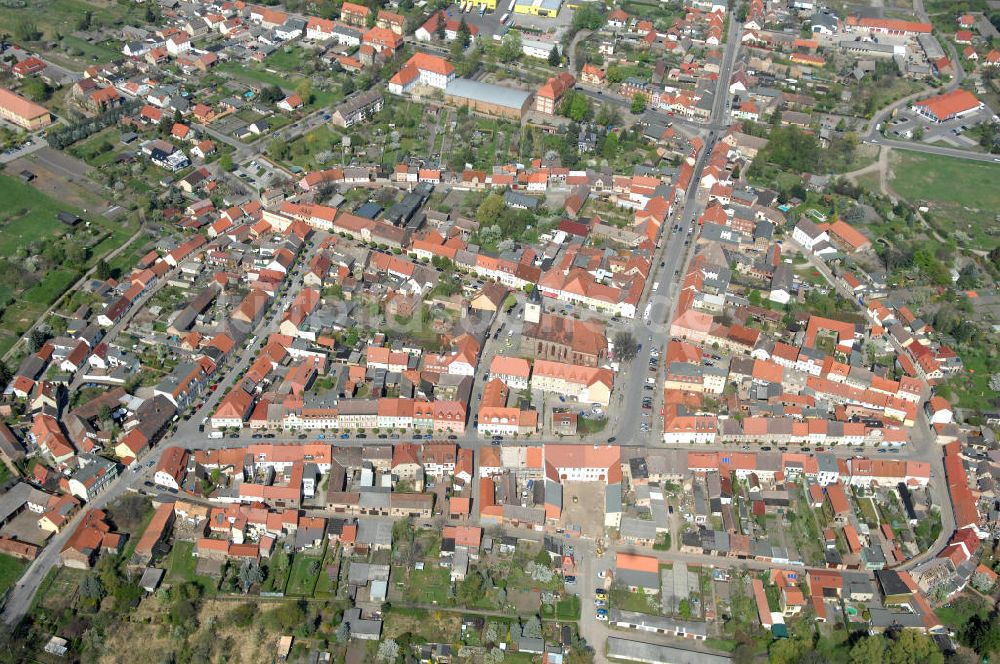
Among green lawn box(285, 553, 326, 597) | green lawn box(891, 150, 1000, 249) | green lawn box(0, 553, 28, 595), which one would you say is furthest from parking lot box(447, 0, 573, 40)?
green lawn box(0, 553, 28, 595)

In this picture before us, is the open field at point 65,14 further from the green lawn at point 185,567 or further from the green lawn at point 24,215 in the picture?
the green lawn at point 185,567

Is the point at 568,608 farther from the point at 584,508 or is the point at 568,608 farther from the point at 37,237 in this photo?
the point at 37,237

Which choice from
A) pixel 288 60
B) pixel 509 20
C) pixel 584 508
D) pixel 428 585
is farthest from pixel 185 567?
pixel 509 20

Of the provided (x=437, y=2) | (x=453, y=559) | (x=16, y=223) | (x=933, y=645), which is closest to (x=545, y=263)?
(x=453, y=559)

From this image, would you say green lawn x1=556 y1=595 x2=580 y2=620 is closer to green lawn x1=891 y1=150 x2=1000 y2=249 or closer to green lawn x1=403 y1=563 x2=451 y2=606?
green lawn x1=403 y1=563 x2=451 y2=606

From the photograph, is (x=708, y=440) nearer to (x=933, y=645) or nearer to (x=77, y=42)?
(x=933, y=645)
